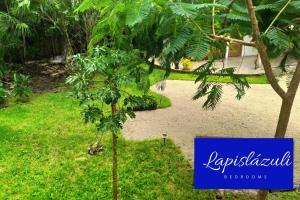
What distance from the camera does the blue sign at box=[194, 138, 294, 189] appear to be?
2.56 m

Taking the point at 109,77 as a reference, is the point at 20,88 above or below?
below

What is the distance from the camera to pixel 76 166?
483cm

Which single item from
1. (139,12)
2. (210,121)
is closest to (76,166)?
(210,121)

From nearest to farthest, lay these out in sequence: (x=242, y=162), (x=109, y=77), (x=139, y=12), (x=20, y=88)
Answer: (x=139, y=12)
(x=242, y=162)
(x=109, y=77)
(x=20, y=88)

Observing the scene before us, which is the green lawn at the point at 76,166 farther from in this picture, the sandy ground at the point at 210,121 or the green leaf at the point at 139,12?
the green leaf at the point at 139,12

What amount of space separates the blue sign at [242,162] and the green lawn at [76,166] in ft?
5.14

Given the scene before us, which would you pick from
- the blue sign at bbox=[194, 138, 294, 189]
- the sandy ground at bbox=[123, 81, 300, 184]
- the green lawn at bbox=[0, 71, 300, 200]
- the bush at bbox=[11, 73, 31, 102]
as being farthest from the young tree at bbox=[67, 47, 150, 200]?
the bush at bbox=[11, 73, 31, 102]

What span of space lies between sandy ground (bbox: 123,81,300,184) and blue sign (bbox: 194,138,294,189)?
90.5 inches

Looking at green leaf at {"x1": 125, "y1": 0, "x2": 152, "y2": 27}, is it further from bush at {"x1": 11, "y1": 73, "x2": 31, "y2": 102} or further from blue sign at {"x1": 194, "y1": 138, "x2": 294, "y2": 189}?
bush at {"x1": 11, "y1": 73, "x2": 31, "y2": 102}

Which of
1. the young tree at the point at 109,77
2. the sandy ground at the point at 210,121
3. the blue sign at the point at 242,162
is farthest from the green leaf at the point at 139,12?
the sandy ground at the point at 210,121

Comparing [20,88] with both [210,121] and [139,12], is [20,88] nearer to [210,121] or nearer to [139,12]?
[210,121]

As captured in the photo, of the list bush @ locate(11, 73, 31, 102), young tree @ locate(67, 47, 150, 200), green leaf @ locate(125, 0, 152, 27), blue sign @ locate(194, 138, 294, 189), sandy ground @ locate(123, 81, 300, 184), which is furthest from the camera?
bush @ locate(11, 73, 31, 102)

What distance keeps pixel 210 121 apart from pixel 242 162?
4.10 metres

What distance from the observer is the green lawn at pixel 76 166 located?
165 inches
